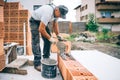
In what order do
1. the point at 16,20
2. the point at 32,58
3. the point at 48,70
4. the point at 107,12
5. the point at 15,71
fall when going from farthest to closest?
the point at 107,12 < the point at 16,20 < the point at 32,58 < the point at 15,71 < the point at 48,70

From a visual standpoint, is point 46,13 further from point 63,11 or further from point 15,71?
point 15,71

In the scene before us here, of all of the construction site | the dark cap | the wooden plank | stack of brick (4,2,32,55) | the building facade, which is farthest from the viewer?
the building facade

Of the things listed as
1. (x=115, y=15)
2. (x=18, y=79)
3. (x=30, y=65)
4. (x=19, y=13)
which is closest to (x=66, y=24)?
(x=115, y=15)

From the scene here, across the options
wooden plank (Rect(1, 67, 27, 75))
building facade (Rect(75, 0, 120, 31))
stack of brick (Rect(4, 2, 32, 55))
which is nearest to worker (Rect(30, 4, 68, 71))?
wooden plank (Rect(1, 67, 27, 75))

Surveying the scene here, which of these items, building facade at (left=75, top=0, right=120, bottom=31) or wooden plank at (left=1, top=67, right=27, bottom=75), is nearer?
wooden plank at (left=1, top=67, right=27, bottom=75)

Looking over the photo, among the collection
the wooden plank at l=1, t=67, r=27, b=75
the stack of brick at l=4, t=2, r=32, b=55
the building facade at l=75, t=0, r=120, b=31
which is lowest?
the wooden plank at l=1, t=67, r=27, b=75

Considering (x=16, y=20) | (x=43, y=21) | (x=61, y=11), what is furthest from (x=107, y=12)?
(x=43, y=21)

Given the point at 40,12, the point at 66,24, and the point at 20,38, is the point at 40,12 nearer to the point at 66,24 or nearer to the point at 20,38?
the point at 20,38

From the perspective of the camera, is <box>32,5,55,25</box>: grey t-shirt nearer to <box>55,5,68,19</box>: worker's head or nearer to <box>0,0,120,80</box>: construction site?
<box>55,5,68,19</box>: worker's head

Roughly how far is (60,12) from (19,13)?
4.22m

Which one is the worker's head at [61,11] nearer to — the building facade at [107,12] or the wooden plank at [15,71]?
the wooden plank at [15,71]

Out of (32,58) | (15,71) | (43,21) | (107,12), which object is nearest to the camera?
(43,21)

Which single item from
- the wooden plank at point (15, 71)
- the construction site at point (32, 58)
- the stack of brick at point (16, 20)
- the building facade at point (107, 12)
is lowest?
the wooden plank at point (15, 71)

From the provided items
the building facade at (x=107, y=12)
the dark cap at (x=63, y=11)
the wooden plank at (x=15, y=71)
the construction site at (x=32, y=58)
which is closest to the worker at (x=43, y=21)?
the dark cap at (x=63, y=11)
